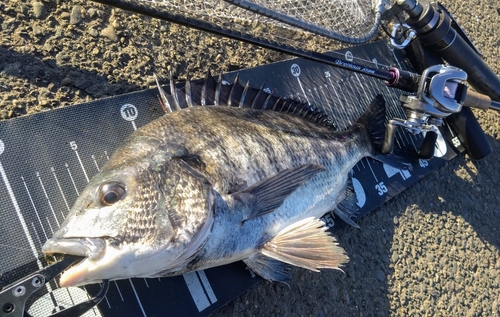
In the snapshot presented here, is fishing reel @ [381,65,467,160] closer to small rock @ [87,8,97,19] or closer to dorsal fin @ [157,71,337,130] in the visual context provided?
dorsal fin @ [157,71,337,130]

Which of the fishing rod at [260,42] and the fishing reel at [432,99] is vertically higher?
the fishing rod at [260,42]

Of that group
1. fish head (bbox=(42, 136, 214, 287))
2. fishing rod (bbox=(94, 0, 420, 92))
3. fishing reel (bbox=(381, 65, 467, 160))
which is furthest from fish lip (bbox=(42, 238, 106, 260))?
fishing reel (bbox=(381, 65, 467, 160))

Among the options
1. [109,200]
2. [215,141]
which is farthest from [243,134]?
[109,200]

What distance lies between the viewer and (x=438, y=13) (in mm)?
2676

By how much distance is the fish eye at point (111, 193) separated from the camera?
53.2 inches

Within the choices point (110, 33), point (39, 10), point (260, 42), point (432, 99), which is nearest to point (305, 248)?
point (260, 42)

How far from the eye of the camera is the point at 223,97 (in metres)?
1.92

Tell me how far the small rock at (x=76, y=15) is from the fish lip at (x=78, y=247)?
1.31 m

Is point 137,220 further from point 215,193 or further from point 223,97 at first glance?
point 223,97

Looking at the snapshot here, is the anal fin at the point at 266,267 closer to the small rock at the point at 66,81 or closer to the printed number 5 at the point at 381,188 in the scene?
the printed number 5 at the point at 381,188

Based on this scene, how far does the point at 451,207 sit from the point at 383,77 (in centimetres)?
130

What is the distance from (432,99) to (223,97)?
4.39 ft

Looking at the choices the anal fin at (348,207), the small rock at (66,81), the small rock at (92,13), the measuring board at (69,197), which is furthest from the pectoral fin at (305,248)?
the small rock at (92,13)

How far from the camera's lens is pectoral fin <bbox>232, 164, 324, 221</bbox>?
164cm
